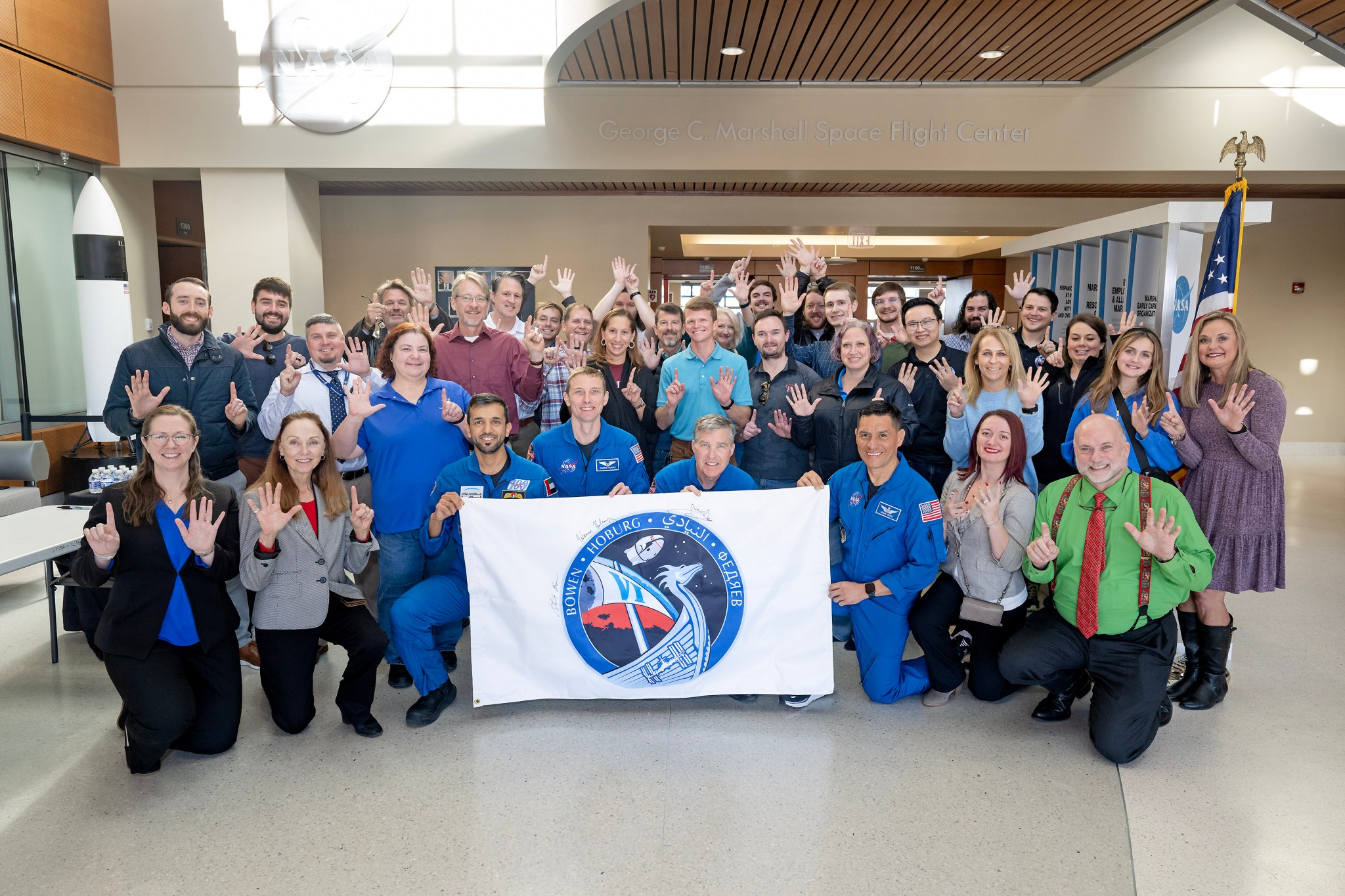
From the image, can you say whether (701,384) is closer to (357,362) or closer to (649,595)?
Answer: (649,595)

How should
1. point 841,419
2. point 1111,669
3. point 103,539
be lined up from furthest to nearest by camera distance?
point 841,419 < point 1111,669 < point 103,539

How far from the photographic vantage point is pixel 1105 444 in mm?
3254

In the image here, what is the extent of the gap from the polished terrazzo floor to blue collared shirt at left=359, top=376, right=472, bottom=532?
871 mm

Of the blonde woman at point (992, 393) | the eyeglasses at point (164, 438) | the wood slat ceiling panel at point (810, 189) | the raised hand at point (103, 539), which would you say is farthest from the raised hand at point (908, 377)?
the wood slat ceiling panel at point (810, 189)

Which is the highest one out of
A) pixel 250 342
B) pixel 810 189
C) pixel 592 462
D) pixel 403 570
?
pixel 810 189

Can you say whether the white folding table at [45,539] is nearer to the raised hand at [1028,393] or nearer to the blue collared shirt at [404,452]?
the blue collared shirt at [404,452]

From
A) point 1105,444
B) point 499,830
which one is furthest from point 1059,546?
point 499,830

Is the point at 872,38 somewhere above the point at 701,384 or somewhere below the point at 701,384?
above

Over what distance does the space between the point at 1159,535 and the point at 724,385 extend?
7.15 feet

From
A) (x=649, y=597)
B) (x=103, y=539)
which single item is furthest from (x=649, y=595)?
(x=103, y=539)

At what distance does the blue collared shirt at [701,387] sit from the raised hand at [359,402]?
159cm

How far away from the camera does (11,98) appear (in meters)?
6.94

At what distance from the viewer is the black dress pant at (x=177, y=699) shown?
3.08m

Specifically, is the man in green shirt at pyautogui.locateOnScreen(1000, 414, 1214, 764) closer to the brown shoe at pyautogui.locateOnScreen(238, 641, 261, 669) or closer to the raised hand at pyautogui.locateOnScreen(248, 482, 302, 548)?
the raised hand at pyautogui.locateOnScreen(248, 482, 302, 548)
